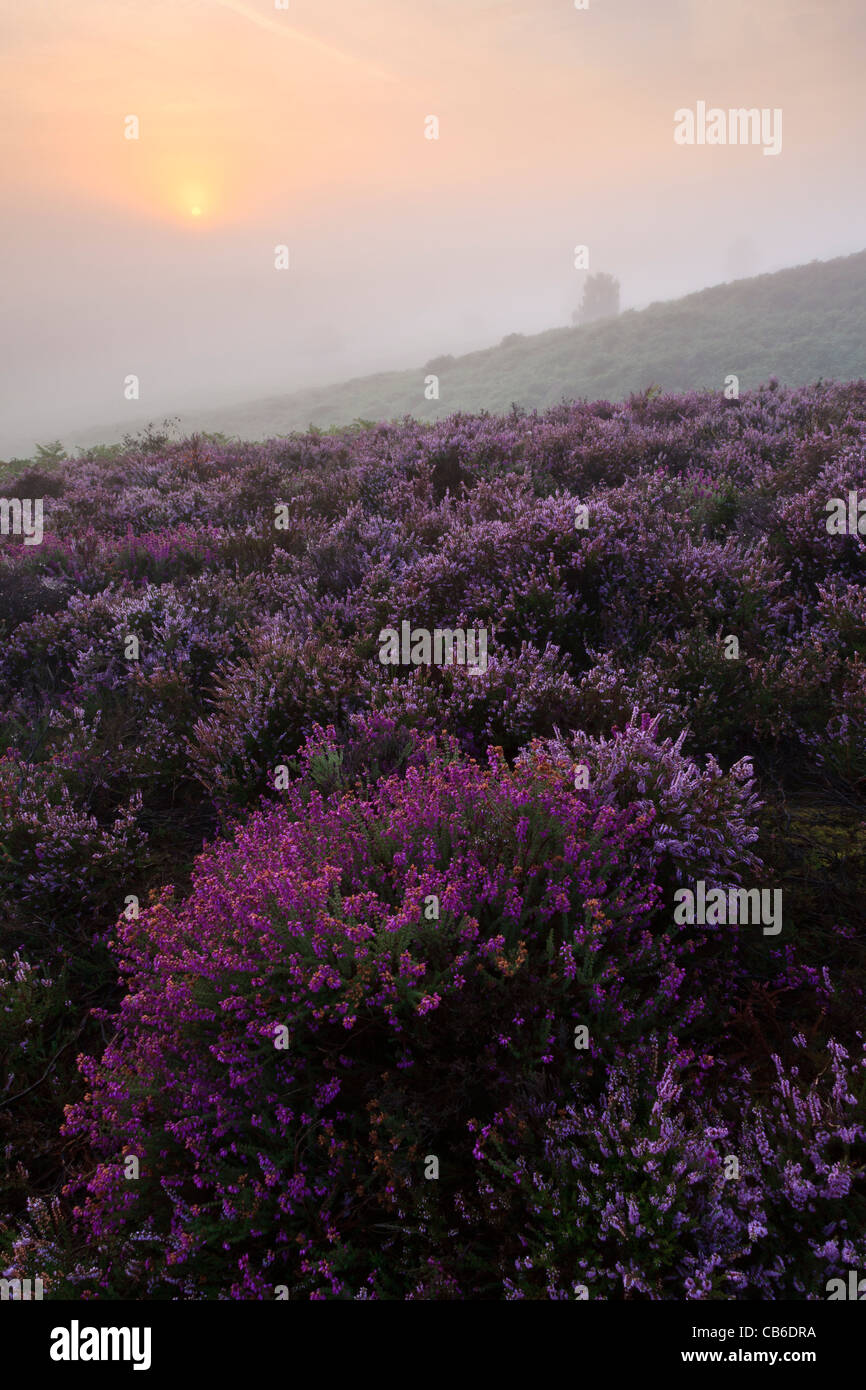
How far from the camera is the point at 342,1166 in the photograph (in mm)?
1817

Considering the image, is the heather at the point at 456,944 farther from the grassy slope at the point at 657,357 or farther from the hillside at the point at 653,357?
the grassy slope at the point at 657,357

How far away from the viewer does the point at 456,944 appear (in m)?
2.12

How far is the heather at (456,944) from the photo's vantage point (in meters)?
1.67

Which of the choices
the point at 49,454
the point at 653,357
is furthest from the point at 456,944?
the point at 653,357

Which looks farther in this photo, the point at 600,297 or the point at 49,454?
the point at 600,297

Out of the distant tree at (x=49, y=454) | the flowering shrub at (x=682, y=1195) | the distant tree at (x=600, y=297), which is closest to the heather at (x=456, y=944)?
the flowering shrub at (x=682, y=1195)

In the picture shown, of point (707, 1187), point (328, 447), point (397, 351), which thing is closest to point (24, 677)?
point (707, 1187)

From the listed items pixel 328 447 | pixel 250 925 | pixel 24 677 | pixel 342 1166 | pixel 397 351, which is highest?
pixel 397 351

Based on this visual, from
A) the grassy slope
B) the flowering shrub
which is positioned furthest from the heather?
the grassy slope

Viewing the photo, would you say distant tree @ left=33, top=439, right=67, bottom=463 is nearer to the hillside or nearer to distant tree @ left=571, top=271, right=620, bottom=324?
the hillside

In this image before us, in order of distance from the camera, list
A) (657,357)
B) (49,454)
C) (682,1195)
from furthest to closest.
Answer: (657,357)
(49,454)
(682,1195)

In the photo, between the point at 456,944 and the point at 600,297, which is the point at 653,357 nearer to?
the point at 456,944

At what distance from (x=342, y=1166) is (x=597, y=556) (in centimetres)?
394
